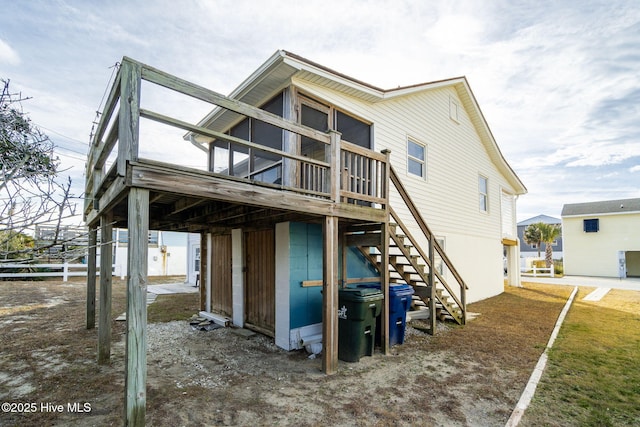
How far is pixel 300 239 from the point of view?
6391 millimetres

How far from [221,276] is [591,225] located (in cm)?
2802

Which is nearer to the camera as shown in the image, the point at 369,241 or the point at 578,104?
the point at 369,241

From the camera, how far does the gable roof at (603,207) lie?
915 inches

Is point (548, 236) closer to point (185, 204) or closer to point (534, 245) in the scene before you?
point (534, 245)

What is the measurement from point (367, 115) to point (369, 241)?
340 cm

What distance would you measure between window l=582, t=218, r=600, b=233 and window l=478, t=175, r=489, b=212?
17.1 metres

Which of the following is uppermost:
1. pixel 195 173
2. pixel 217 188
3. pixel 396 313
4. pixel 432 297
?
pixel 195 173

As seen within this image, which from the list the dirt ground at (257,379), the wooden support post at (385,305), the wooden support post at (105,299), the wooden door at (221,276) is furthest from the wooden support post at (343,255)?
the wooden support post at (105,299)

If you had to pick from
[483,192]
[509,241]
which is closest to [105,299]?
[483,192]

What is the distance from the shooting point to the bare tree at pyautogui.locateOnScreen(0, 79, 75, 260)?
2297 millimetres

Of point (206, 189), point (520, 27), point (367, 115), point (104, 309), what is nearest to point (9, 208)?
point (206, 189)

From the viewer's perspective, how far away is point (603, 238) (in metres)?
23.9

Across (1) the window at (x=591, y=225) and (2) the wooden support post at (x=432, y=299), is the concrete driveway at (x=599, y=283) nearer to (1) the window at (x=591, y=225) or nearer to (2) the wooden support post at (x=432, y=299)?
(1) the window at (x=591, y=225)

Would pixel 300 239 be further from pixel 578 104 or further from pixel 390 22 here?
pixel 578 104
